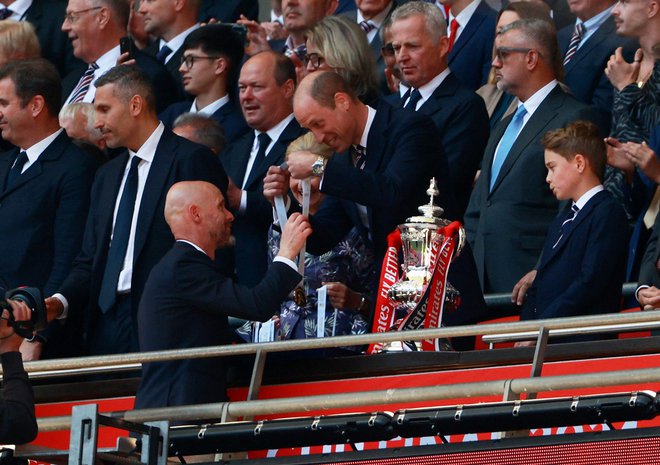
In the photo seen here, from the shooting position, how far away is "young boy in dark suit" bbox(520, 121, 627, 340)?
7684 millimetres

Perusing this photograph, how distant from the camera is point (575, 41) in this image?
1022 centimetres

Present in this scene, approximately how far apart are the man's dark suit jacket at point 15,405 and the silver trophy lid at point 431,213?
1.87m

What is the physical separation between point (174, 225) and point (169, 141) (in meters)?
1.05

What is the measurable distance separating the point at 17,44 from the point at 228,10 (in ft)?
5.82

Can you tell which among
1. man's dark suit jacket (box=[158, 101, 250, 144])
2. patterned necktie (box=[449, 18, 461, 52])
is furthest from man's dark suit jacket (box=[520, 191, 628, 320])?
man's dark suit jacket (box=[158, 101, 250, 144])

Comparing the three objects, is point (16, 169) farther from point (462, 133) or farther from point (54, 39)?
point (54, 39)

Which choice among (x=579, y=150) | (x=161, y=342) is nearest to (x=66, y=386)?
(x=161, y=342)

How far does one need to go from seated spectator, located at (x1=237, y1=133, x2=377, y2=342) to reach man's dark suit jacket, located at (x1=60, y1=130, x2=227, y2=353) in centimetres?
48

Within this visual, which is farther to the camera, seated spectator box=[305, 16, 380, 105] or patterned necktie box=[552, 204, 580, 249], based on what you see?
seated spectator box=[305, 16, 380, 105]

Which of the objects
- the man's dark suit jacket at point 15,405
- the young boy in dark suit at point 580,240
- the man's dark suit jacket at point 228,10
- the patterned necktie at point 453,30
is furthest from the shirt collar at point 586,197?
the man's dark suit jacket at point 228,10

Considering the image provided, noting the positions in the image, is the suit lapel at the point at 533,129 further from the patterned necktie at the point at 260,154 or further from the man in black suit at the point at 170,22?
the man in black suit at the point at 170,22

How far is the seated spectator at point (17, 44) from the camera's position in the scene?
1130 centimetres

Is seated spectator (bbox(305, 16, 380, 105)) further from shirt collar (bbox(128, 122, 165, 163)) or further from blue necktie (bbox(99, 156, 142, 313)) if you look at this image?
blue necktie (bbox(99, 156, 142, 313))

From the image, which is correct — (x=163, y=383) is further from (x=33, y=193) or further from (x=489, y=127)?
(x=489, y=127)
